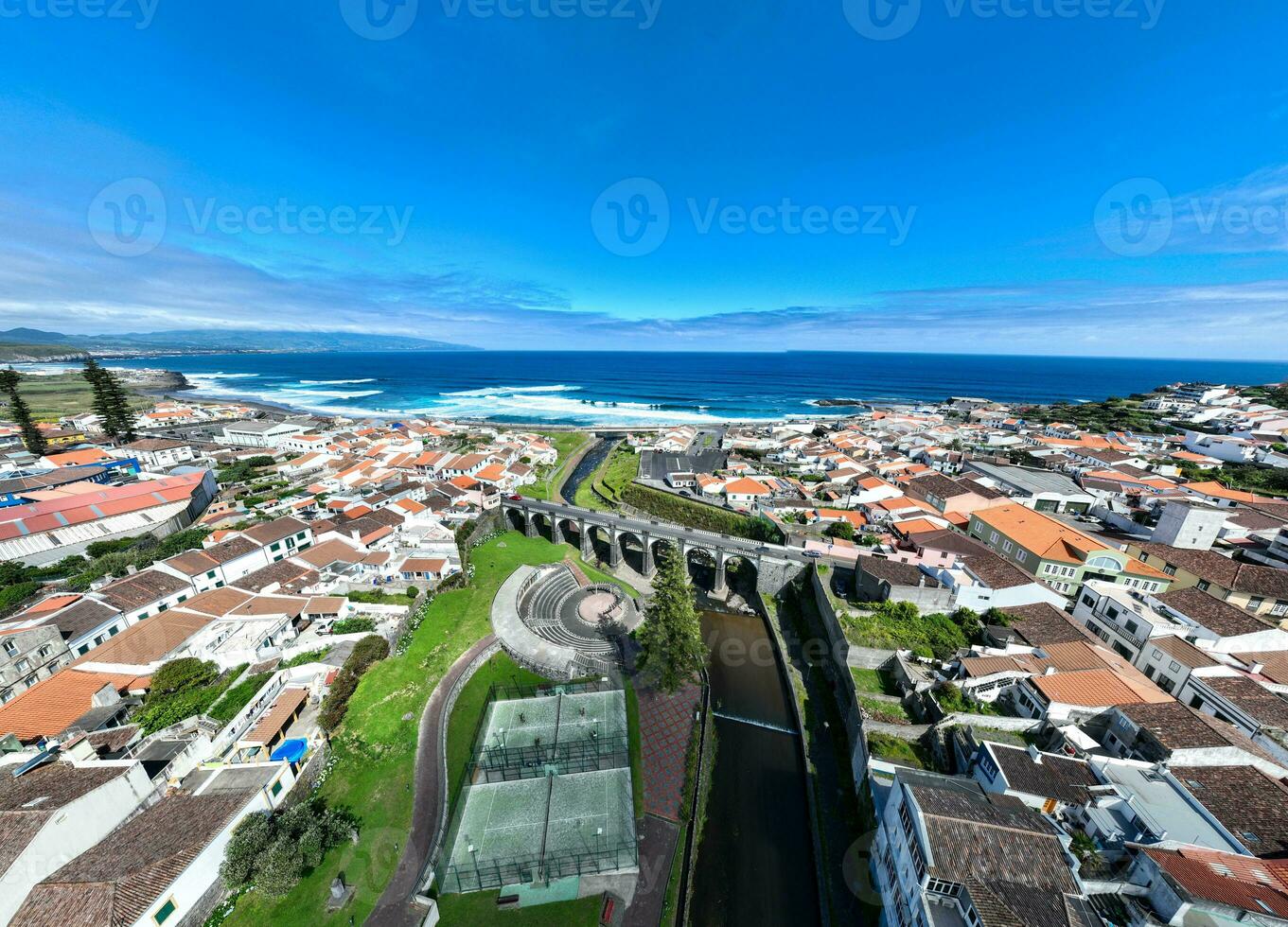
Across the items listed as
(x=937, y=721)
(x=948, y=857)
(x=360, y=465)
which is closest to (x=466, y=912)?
(x=948, y=857)

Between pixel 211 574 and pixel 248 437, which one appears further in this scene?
pixel 248 437

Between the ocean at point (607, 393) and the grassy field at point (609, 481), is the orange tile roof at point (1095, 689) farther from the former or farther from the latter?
the ocean at point (607, 393)

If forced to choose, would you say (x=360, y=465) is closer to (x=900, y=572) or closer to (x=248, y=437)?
(x=248, y=437)

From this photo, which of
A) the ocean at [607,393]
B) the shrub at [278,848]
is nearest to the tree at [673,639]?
the shrub at [278,848]

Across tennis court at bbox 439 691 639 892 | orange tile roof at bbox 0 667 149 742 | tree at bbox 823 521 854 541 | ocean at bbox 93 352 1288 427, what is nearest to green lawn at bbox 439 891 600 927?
tennis court at bbox 439 691 639 892

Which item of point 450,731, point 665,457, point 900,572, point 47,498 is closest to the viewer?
point 450,731

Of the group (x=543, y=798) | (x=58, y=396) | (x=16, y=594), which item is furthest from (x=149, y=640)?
(x=58, y=396)

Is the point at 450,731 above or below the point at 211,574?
below
